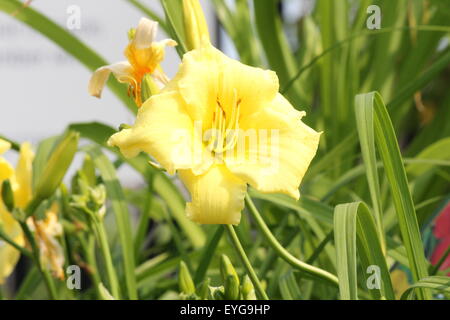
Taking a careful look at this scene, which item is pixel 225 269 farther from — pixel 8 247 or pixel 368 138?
pixel 8 247

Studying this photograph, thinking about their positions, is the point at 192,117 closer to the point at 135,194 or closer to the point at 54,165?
the point at 54,165

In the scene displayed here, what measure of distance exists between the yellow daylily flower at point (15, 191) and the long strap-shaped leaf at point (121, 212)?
2.8 inches

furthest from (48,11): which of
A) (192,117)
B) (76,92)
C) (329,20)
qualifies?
(192,117)

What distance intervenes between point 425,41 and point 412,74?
45mm

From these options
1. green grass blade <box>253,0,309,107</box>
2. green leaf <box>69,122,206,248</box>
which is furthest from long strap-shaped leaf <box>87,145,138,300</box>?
green grass blade <box>253,0,309,107</box>

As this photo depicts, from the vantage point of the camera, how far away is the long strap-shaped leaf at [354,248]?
0.41m

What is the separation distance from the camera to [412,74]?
101 cm

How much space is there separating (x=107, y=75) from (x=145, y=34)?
38mm

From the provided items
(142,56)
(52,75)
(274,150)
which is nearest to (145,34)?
(142,56)

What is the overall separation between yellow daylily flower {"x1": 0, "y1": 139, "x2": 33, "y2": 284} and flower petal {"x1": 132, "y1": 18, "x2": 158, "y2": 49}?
0.13 metres

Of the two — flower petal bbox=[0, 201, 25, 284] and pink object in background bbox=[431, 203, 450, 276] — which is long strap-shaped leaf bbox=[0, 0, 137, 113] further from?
pink object in background bbox=[431, 203, 450, 276]

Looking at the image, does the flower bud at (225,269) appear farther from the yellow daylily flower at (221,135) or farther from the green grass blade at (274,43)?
the green grass blade at (274,43)

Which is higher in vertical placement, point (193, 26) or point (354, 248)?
point (193, 26)

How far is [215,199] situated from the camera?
388 millimetres
